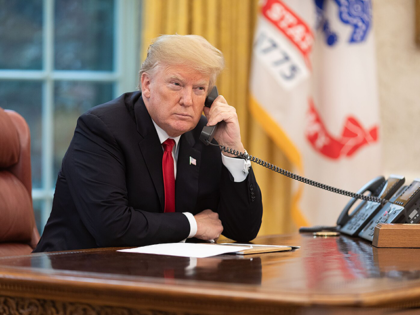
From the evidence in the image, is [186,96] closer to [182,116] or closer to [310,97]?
[182,116]

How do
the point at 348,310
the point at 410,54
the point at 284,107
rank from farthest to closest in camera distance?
the point at 410,54, the point at 284,107, the point at 348,310

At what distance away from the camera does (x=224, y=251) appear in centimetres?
138

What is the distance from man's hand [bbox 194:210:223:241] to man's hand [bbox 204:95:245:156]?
285 mm

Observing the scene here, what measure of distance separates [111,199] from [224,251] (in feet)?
1.71

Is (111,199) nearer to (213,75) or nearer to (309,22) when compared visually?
(213,75)

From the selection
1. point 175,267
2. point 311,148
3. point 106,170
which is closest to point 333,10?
point 311,148

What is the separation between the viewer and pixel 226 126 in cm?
209

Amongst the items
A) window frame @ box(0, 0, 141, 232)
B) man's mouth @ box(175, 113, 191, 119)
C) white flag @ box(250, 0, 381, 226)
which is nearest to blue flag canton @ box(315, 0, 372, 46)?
white flag @ box(250, 0, 381, 226)

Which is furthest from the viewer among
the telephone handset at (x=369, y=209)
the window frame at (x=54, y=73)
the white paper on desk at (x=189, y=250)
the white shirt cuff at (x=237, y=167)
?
the window frame at (x=54, y=73)

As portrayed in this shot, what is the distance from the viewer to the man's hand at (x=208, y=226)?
1841 mm

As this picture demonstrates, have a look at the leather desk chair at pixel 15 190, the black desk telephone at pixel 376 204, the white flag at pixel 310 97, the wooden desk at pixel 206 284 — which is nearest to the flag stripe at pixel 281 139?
the white flag at pixel 310 97

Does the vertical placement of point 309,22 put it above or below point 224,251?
→ above

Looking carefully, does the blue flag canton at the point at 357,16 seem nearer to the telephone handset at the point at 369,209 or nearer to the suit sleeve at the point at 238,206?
the telephone handset at the point at 369,209

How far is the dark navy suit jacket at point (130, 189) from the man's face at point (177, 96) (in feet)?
0.26
